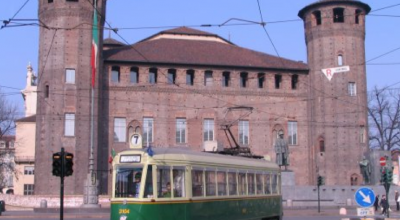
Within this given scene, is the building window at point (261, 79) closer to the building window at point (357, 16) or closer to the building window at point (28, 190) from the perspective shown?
the building window at point (357, 16)

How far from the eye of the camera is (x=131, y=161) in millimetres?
13477

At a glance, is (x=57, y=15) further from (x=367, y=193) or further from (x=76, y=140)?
(x=367, y=193)

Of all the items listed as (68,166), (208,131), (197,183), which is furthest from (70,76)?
(197,183)

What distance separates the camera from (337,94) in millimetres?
47875

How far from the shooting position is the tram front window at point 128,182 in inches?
521

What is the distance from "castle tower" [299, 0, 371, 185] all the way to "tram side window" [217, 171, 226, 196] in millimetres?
32303

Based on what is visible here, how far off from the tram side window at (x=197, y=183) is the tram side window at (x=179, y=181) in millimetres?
432

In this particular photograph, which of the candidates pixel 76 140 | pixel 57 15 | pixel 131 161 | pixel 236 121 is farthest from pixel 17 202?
pixel 131 161

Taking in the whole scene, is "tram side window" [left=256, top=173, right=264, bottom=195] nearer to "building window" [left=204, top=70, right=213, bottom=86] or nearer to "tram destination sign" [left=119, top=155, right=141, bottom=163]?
"tram destination sign" [left=119, top=155, right=141, bottom=163]

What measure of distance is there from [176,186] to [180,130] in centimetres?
3355

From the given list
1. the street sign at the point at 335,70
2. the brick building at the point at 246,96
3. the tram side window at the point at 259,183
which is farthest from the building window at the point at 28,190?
the tram side window at the point at 259,183

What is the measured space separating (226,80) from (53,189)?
16638mm

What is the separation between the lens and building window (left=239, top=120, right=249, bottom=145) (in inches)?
1901

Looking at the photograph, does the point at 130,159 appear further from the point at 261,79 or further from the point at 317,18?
the point at 317,18
